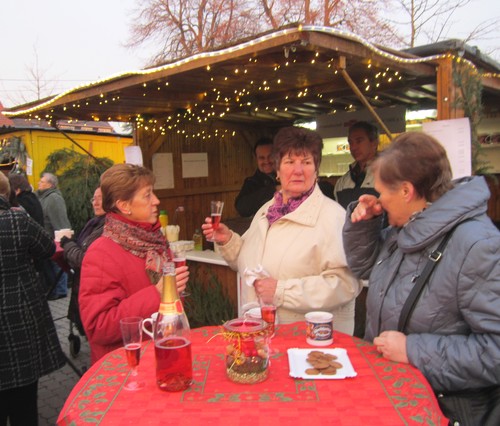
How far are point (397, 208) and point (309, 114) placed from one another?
5.34 m

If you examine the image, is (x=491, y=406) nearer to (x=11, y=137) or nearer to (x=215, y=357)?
(x=215, y=357)

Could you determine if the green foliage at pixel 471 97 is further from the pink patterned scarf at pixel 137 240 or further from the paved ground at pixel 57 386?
the paved ground at pixel 57 386

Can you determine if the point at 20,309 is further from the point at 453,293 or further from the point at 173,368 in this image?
the point at 453,293

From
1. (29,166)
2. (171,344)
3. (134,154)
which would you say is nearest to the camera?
(171,344)

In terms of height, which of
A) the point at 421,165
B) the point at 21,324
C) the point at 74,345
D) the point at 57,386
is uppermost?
the point at 421,165

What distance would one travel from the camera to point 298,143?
101 inches

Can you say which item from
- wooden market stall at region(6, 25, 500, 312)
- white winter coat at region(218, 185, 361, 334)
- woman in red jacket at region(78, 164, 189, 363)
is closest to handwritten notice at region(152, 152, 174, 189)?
wooden market stall at region(6, 25, 500, 312)

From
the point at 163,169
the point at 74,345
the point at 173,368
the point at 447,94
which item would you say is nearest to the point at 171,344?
the point at 173,368

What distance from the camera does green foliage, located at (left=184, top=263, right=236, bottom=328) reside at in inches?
181

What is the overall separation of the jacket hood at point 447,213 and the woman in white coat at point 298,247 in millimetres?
604

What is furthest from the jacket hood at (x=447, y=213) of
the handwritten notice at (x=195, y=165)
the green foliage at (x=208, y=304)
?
the handwritten notice at (x=195, y=165)

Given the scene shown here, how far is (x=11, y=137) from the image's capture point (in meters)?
9.88

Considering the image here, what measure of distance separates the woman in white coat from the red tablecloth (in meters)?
0.48

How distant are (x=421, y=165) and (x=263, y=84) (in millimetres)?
3250
